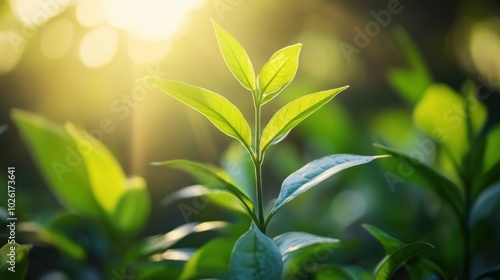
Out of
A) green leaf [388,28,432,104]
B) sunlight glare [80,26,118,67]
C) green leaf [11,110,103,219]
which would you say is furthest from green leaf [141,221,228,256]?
sunlight glare [80,26,118,67]

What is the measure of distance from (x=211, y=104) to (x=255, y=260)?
0.68 ft

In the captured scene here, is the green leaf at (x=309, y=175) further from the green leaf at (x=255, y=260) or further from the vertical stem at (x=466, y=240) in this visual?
the vertical stem at (x=466, y=240)

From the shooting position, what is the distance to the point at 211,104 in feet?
2.01

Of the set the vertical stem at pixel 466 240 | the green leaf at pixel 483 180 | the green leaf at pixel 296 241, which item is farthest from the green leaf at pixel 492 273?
the green leaf at pixel 296 241

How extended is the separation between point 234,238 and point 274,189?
69 centimetres

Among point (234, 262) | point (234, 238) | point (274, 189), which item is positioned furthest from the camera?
point (274, 189)

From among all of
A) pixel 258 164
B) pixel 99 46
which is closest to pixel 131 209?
pixel 258 164

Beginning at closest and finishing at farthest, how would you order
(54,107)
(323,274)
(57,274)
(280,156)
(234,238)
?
1. (323,274)
2. (234,238)
3. (57,274)
4. (280,156)
5. (54,107)

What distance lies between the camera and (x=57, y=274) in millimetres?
1005

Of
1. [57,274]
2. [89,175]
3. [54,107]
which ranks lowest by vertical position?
[57,274]

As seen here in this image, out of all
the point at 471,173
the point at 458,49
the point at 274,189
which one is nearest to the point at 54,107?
the point at 274,189

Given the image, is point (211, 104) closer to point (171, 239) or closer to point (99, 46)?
point (171, 239)

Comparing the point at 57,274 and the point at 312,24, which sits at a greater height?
the point at 312,24

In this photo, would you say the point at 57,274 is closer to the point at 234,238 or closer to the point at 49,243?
the point at 49,243
